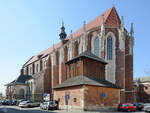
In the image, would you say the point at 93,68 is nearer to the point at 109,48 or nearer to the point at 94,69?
the point at 94,69

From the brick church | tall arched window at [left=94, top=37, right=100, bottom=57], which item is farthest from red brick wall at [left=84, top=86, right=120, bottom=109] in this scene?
tall arched window at [left=94, top=37, right=100, bottom=57]

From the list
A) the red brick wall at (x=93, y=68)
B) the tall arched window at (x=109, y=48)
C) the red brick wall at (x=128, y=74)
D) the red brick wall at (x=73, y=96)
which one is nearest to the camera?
the red brick wall at (x=73, y=96)

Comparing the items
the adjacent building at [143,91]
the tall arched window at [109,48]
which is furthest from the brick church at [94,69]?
the adjacent building at [143,91]

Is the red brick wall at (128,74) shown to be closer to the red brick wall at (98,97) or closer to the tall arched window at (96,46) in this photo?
the tall arched window at (96,46)

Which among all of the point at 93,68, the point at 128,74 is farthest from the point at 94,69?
the point at 128,74

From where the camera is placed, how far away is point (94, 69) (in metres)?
27.4

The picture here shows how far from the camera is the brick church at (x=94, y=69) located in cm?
2397

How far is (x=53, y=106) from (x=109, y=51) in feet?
48.9

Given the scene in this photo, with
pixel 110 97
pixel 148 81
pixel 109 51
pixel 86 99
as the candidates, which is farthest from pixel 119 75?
pixel 148 81

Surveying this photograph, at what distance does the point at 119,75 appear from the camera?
3372 centimetres

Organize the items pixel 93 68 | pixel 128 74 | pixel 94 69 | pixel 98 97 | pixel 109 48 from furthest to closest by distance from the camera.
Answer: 1. pixel 109 48
2. pixel 128 74
3. pixel 94 69
4. pixel 93 68
5. pixel 98 97

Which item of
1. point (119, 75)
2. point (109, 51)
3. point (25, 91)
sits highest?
point (109, 51)

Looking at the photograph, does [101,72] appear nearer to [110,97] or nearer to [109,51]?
[110,97]

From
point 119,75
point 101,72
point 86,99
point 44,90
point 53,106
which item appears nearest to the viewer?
point 86,99
